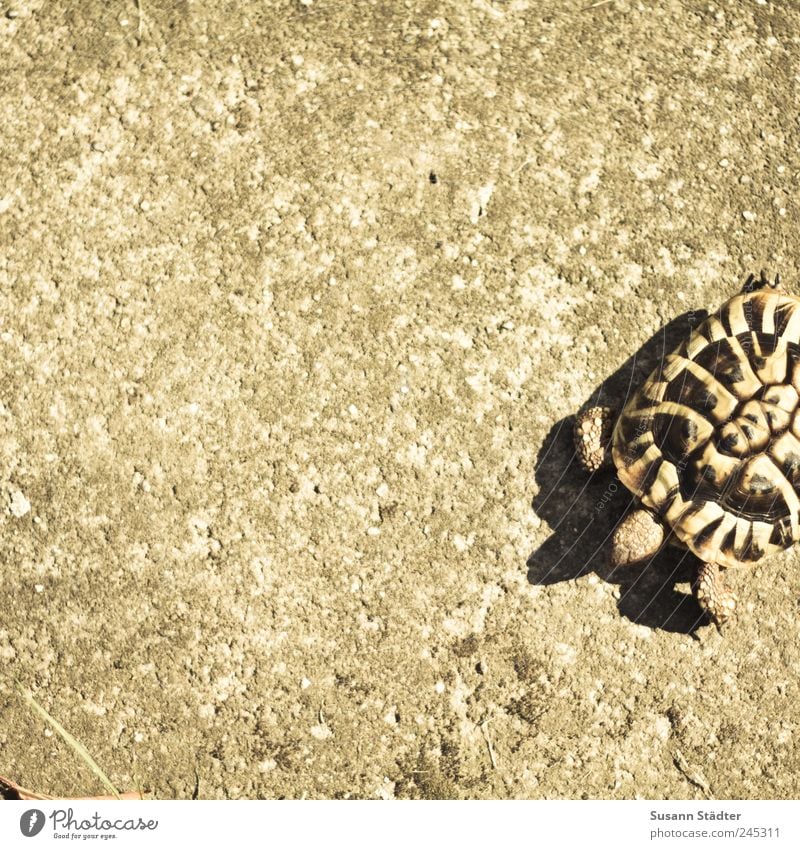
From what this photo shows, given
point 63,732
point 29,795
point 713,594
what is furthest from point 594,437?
point 29,795

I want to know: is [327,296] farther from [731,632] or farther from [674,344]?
[731,632]

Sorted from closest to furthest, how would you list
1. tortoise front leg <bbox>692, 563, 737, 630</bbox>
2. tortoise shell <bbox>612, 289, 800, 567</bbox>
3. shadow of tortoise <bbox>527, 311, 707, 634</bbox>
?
tortoise shell <bbox>612, 289, 800, 567</bbox> → tortoise front leg <bbox>692, 563, 737, 630</bbox> → shadow of tortoise <bbox>527, 311, 707, 634</bbox>

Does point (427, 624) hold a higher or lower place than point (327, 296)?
lower

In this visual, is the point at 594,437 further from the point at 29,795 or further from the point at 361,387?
the point at 29,795

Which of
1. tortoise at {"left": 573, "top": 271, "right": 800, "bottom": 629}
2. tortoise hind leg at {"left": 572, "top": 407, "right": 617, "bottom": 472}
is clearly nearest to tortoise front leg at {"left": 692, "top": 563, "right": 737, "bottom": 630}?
tortoise at {"left": 573, "top": 271, "right": 800, "bottom": 629}

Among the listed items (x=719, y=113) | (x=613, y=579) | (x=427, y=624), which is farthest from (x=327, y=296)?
(x=719, y=113)

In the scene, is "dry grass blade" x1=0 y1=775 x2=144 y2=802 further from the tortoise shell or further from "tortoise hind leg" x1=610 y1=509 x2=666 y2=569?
the tortoise shell

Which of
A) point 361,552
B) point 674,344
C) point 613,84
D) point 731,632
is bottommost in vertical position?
point 731,632
